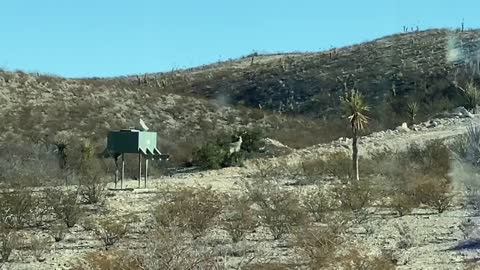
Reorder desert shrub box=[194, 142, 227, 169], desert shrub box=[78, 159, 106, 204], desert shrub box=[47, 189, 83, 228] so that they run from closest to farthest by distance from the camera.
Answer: desert shrub box=[47, 189, 83, 228], desert shrub box=[78, 159, 106, 204], desert shrub box=[194, 142, 227, 169]

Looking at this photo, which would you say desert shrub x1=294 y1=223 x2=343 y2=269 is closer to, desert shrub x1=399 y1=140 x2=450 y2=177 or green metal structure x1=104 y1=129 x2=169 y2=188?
desert shrub x1=399 y1=140 x2=450 y2=177

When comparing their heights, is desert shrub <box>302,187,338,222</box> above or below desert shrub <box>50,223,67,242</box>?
above

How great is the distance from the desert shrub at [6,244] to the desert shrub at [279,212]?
525 cm

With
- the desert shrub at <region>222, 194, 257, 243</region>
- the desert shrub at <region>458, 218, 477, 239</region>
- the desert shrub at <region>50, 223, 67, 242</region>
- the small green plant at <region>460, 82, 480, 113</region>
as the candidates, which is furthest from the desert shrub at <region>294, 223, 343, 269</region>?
the small green plant at <region>460, 82, 480, 113</region>

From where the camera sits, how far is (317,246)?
14.3 metres

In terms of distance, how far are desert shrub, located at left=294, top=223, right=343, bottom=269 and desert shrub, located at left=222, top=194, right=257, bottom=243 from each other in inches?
168

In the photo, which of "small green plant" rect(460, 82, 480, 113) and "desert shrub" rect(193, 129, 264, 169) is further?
"small green plant" rect(460, 82, 480, 113)

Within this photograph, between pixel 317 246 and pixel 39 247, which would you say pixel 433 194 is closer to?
pixel 39 247

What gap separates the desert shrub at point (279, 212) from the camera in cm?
2014

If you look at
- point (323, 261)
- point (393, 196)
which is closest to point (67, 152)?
point (393, 196)

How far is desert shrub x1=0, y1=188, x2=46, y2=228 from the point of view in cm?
2266

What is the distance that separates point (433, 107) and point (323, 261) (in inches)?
1866

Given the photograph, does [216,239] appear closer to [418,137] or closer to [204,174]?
[204,174]

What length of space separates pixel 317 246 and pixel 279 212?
654 cm
